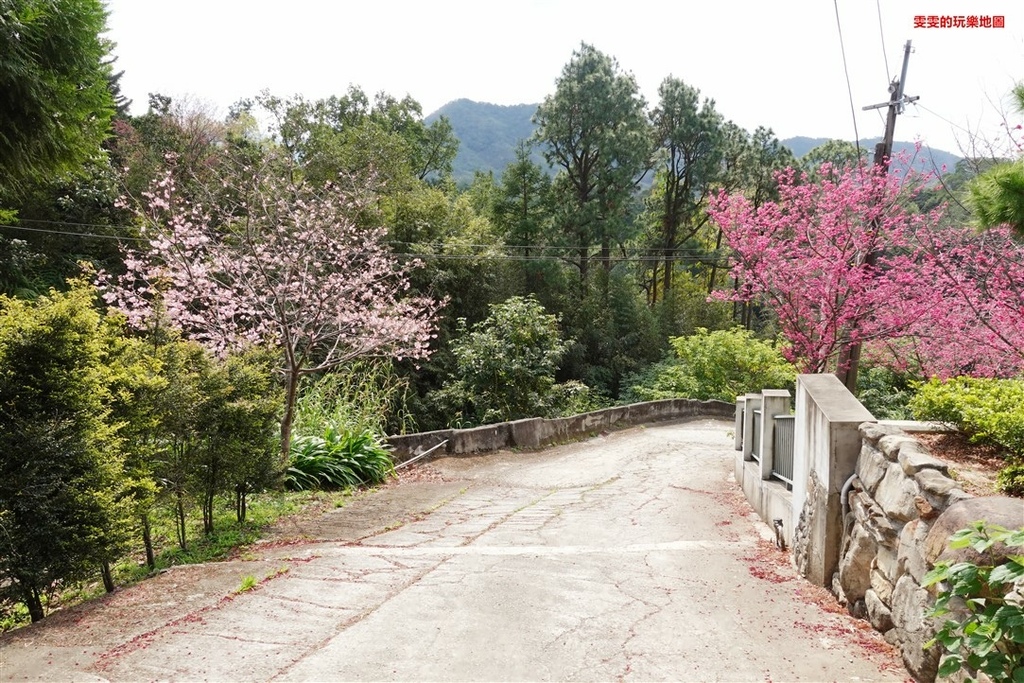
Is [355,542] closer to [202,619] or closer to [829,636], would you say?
[202,619]

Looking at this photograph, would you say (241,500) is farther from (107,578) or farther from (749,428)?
(749,428)

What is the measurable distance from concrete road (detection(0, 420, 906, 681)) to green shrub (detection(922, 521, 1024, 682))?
0.94 metres

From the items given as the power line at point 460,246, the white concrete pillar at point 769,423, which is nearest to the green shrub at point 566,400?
the power line at point 460,246

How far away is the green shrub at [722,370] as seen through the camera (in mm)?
18828

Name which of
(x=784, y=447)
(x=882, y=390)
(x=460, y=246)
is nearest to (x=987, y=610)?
A: (x=784, y=447)

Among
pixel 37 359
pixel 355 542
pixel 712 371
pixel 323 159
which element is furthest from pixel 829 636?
pixel 323 159

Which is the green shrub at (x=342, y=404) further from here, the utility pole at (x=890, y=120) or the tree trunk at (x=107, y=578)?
the utility pole at (x=890, y=120)

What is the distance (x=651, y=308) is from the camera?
1166 inches

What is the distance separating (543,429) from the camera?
14.2m

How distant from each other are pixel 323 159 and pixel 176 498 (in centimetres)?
1660

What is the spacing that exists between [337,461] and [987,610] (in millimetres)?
8121

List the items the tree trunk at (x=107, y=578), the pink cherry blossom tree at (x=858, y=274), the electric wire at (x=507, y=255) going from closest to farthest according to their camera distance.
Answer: the tree trunk at (x=107, y=578)
the pink cherry blossom tree at (x=858, y=274)
the electric wire at (x=507, y=255)

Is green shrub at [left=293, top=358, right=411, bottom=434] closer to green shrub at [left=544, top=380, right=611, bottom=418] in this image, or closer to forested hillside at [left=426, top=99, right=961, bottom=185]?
green shrub at [left=544, top=380, right=611, bottom=418]

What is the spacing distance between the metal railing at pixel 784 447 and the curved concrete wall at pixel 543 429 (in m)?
6.13
